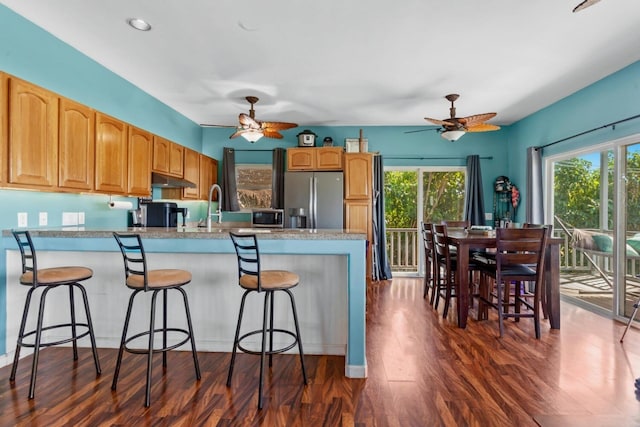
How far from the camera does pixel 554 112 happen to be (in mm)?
4555

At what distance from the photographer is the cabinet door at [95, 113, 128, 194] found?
10.1ft

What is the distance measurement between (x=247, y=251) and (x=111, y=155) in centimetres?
182

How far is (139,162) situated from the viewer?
11.9ft

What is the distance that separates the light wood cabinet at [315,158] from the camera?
212 inches

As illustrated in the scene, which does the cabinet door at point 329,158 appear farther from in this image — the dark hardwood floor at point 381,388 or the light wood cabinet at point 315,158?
the dark hardwood floor at point 381,388

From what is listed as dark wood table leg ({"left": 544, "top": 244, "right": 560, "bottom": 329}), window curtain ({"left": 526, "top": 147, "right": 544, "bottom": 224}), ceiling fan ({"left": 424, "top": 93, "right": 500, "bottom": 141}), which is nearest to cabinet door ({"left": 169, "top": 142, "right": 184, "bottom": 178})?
ceiling fan ({"left": 424, "top": 93, "right": 500, "bottom": 141})

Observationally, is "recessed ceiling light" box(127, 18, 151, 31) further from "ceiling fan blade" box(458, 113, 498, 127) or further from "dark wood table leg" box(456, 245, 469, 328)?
"dark wood table leg" box(456, 245, 469, 328)

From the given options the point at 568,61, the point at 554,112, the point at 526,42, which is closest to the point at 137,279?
the point at 526,42

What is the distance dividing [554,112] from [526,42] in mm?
2104

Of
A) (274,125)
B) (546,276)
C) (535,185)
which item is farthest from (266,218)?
(535,185)

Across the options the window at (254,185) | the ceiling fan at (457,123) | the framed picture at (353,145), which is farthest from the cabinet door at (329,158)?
the ceiling fan at (457,123)

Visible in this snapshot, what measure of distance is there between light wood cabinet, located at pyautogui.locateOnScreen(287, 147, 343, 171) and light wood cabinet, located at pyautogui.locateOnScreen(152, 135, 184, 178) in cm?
167

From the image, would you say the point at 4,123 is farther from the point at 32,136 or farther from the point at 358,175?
the point at 358,175

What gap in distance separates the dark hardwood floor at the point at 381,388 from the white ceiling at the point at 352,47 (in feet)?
8.60
